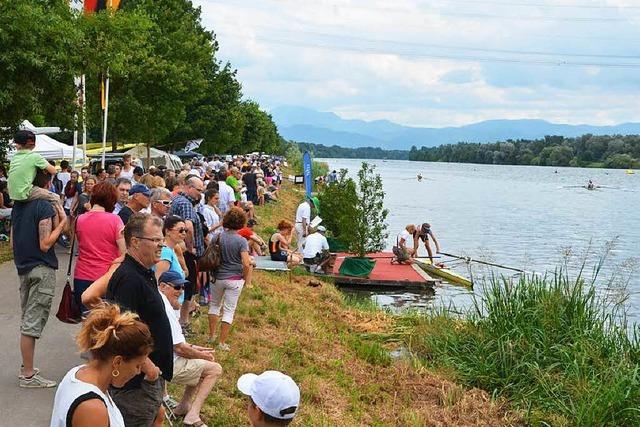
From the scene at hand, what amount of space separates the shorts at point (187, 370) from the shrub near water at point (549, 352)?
4.72m

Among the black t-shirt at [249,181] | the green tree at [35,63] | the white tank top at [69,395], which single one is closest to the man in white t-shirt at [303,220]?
the green tree at [35,63]

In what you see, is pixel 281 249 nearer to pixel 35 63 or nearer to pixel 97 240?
pixel 35 63

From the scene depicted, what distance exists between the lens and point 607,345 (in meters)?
9.99

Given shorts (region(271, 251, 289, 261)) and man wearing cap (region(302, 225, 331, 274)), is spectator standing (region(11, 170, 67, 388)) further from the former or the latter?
man wearing cap (region(302, 225, 331, 274))

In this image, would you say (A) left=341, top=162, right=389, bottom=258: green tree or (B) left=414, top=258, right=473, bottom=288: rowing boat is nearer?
(B) left=414, top=258, right=473, bottom=288: rowing boat

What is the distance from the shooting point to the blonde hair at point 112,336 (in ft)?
10.5

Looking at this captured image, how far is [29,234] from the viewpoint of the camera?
6379 millimetres

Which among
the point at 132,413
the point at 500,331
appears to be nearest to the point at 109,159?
the point at 500,331

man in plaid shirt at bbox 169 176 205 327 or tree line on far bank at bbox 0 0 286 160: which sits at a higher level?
tree line on far bank at bbox 0 0 286 160

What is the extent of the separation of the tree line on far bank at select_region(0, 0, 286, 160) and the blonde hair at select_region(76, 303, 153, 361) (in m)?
10.7

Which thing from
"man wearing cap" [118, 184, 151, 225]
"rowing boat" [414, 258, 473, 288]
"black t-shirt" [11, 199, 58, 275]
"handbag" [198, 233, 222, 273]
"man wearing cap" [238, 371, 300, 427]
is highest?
"man wearing cap" [118, 184, 151, 225]

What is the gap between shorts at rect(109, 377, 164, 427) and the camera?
4.49m

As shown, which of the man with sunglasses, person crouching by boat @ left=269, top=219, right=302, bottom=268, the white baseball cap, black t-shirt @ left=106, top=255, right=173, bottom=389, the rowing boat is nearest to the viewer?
the white baseball cap

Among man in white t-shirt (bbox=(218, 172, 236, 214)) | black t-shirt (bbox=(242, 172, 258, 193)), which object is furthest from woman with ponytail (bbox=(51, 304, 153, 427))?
black t-shirt (bbox=(242, 172, 258, 193))
